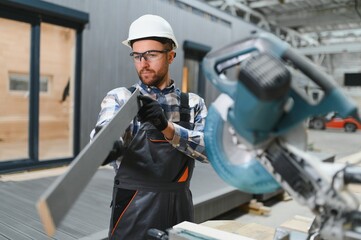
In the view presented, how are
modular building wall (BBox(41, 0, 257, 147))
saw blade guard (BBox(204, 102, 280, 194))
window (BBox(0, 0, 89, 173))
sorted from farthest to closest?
modular building wall (BBox(41, 0, 257, 147)), window (BBox(0, 0, 89, 173)), saw blade guard (BBox(204, 102, 280, 194))

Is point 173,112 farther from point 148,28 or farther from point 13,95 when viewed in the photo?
point 13,95

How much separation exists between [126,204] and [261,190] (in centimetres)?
75

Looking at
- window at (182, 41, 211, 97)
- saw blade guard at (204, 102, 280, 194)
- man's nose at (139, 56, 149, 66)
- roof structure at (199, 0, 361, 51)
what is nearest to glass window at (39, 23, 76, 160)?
window at (182, 41, 211, 97)

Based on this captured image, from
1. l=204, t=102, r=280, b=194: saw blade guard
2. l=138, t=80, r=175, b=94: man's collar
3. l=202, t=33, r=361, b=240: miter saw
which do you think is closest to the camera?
l=202, t=33, r=361, b=240: miter saw

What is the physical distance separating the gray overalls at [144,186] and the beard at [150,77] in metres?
0.18

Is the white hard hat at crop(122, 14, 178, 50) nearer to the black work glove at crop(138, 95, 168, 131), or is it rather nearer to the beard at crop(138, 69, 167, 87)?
the beard at crop(138, 69, 167, 87)

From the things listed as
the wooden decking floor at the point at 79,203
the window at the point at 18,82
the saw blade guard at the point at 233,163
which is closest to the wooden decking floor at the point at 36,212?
the wooden decking floor at the point at 79,203

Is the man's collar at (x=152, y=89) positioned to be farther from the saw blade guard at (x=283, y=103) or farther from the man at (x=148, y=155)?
the saw blade guard at (x=283, y=103)

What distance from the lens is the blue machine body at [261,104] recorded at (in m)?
0.56

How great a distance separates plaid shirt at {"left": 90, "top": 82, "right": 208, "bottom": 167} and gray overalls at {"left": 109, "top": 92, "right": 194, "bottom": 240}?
6 cm

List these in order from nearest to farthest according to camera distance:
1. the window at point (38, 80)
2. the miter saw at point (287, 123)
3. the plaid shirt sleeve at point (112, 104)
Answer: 1. the miter saw at point (287, 123)
2. the plaid shirt sleeve at point (112, 104)
3. the window at point (38, 80)

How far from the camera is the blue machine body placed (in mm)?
565

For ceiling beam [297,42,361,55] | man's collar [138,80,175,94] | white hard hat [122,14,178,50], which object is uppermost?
ceiling beam [297,42,361,55]

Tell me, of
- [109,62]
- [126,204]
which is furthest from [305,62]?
[109,62]
